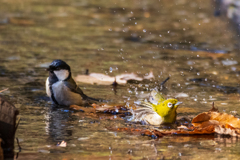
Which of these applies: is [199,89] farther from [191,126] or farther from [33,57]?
[33,57]

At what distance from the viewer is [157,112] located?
445cm

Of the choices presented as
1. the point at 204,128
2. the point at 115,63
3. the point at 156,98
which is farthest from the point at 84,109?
the point at 115,63

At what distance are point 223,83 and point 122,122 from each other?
2543 mm

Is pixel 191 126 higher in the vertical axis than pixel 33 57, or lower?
lower

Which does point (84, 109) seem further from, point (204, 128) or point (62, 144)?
point (204, 128)

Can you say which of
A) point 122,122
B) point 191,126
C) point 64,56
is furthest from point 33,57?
point 191,126

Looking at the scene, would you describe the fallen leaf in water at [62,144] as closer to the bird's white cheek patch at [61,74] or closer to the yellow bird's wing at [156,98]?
the yellow bird's wing at [156,98]

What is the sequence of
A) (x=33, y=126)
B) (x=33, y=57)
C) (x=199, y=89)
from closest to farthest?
(x=33, y=126) < (x=199, y=89) < (x=33, y=57)

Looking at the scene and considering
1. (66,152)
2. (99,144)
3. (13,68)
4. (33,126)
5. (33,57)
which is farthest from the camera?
(33,57)

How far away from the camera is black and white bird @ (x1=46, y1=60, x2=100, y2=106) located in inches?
210

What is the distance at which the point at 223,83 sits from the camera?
6574 mm

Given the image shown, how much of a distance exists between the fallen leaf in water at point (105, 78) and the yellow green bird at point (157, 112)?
195 centimetres

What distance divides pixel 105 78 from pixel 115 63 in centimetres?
119

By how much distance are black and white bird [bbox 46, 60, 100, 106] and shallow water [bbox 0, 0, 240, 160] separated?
169mm
